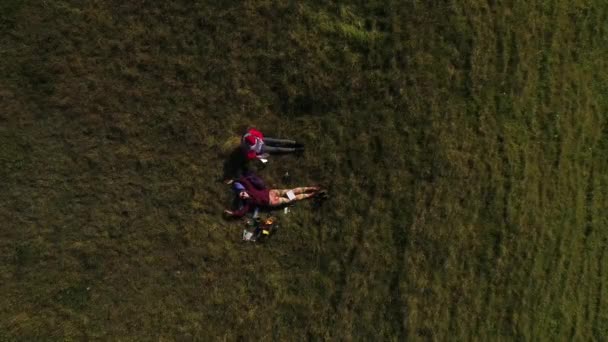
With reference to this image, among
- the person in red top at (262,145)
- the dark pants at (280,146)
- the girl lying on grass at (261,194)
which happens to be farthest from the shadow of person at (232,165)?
the dark pants at (280,146)

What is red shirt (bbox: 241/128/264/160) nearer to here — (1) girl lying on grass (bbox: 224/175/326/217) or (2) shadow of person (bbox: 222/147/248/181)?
(2) shadow of person (bbox: 222/147/248/181)

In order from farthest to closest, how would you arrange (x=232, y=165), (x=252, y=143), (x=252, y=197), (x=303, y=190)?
(x=303, y=190), (x=232, y=165), (x=252, y=197), (x=252, y=143)

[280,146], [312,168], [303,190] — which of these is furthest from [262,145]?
[303,190]

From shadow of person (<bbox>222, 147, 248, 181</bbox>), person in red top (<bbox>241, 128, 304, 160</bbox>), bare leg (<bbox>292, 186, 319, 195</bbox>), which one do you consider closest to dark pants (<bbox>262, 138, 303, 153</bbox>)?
person in red top (<bbox>241, 128, 304, 160</bbox>)

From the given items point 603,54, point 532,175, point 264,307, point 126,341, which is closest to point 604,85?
point 603,54

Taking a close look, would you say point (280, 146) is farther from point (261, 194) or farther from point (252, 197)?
point (252, 197)
